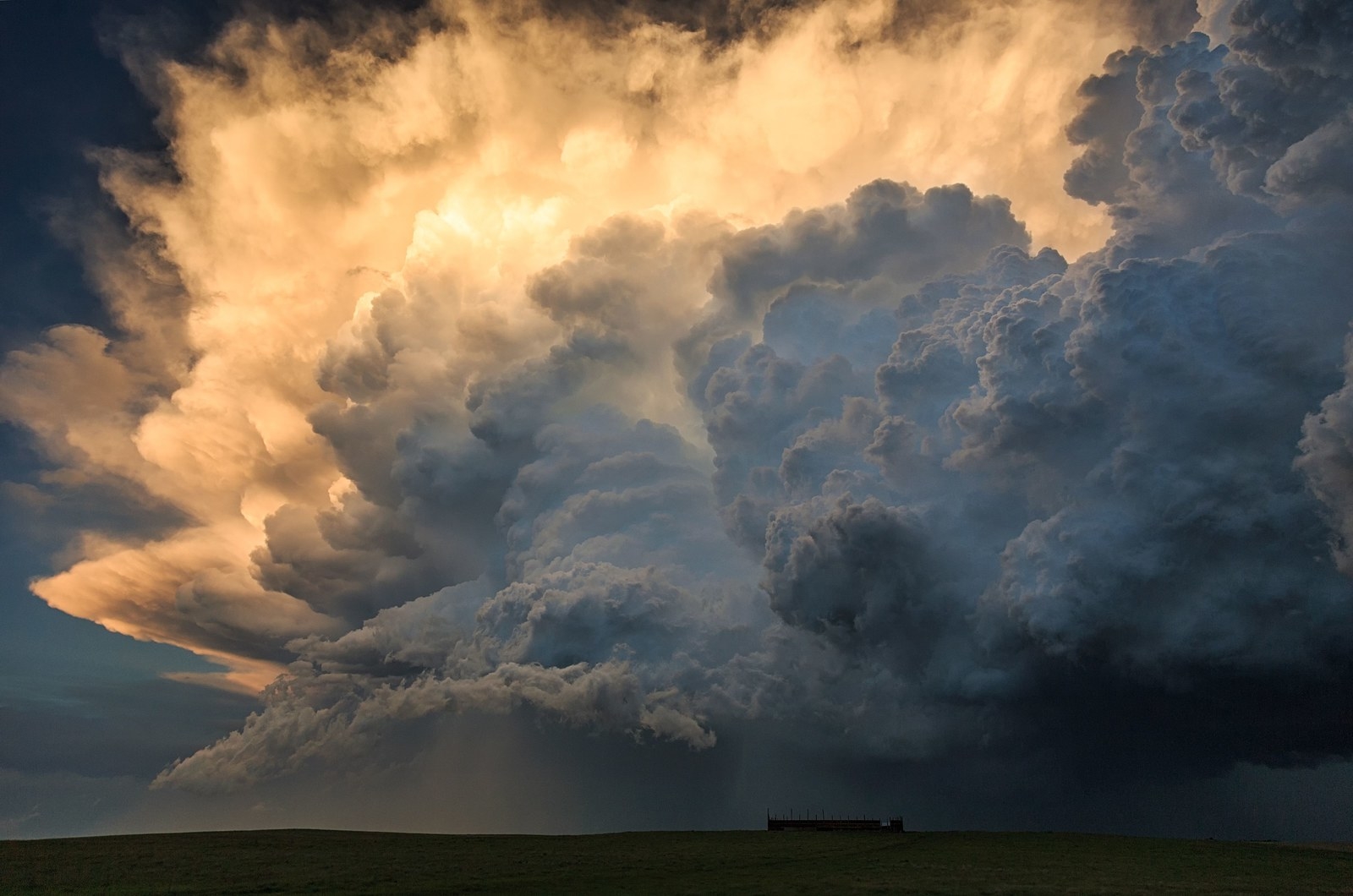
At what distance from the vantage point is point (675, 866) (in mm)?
102812

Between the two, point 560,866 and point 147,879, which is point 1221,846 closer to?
point 560,866

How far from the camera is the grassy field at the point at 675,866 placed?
8212 cm

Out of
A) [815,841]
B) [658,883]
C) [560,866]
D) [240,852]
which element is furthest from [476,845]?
[658,883]

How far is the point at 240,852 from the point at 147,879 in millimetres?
30941

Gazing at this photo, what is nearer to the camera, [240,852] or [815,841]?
[240,852]

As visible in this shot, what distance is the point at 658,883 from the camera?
3349 inches

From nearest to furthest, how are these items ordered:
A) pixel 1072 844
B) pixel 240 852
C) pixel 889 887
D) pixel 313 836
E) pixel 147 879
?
pixel 889 887 < pixel 147 879 < pixel 240 852 < pixel 1072 844 < pixel 313 836

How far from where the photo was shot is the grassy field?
269ft

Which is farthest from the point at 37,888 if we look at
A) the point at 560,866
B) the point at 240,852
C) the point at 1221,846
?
the point at 1221,846

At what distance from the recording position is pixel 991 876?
3408 inches

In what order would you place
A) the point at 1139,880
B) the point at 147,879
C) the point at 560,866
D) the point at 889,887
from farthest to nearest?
the point at 560,866, the point at 147,879, the point at 1139,880, the point at 889,887

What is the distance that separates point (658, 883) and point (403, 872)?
28.9m

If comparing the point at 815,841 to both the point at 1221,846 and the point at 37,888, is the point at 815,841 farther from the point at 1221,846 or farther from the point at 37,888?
the point at 37,888

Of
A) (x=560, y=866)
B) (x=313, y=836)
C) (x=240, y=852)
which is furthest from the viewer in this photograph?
(x=313, y=836)
